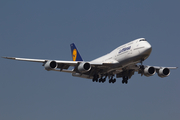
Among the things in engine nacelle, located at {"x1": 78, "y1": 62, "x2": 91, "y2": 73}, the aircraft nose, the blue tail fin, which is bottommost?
engine nacelle, located at {"x1": 78, "y1": 62, "x2": 91, "y2": 73}

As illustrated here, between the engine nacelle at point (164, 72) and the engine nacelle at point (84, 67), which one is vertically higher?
the engine nacelle at point (84, 67)

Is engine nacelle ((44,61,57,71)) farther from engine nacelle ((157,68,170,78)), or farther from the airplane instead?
engine nacelle ((157,68,170,78))

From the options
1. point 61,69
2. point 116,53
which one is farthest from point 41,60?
point 116,53

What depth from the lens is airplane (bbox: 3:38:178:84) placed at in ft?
144

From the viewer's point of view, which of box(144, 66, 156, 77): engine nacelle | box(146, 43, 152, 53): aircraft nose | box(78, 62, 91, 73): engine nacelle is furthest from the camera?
box(144, 66, 156, 77): engine nacelle

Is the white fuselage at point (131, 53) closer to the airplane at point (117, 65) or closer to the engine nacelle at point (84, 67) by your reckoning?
the airplane at point (117, 65)

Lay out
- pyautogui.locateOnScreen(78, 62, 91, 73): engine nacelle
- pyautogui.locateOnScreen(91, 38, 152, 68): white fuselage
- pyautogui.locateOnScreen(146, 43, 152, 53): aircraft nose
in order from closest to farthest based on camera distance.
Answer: pyautogui.locateOnScreen(146, 43, 152, 53): aircraft nose < pyautogui.locateOnScreen(91, 38, 152, 68): white fuselage < pyautogui.locateOnScreen(78, 62, 91, 73): engine nacelle

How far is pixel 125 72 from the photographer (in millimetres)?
52750

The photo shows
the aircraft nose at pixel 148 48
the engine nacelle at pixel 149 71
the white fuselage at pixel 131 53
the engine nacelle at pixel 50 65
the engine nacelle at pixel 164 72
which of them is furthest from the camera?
the engine nacelle at pixel 164 72

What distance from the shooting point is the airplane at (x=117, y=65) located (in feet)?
144

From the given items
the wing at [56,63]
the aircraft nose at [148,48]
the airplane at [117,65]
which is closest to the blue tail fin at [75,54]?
the airplane at [117,65]

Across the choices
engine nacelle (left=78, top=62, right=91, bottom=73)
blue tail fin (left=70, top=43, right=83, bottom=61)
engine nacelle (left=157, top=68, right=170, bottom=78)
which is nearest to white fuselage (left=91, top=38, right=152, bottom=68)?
engine nacelle (left=78, top=62, right=91, bottom=73)

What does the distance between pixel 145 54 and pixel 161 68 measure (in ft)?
33.4

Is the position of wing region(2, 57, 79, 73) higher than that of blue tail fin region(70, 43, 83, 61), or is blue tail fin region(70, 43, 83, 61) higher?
blue tail fin region(70, 43, 83, 61)
